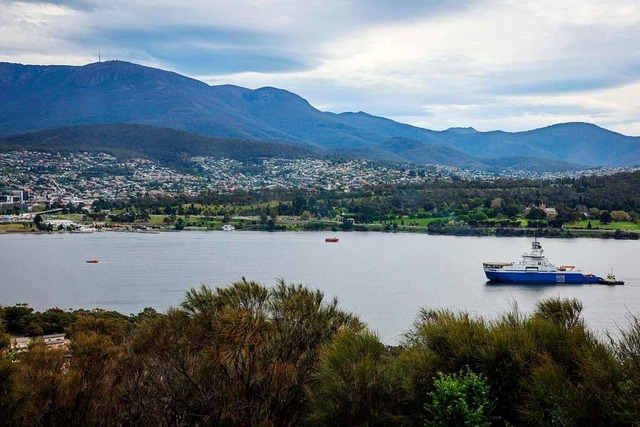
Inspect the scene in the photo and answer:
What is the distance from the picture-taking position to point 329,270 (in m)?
33.8

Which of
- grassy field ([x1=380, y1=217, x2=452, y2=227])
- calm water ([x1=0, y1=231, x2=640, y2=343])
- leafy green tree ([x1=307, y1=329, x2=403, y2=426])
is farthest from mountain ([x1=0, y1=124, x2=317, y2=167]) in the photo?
leafy green tree ([x1=307, y1=329, x2=403, y2=426])

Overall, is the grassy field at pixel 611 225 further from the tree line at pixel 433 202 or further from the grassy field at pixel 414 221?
the grassy field at pixel 414 221

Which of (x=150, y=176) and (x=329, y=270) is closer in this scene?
(x=329, y=270)

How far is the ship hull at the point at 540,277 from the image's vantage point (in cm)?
3216

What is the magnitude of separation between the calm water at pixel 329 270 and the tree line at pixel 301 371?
1051 cm

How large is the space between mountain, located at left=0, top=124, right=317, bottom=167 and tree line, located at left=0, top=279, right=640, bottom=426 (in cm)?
10346

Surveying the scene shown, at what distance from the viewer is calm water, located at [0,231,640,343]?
85.6 feet

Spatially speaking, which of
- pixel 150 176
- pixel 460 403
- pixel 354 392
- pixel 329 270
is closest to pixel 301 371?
pixel 354 392

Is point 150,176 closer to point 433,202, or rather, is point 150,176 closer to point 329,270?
point 433,202

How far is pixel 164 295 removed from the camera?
27.5 metres

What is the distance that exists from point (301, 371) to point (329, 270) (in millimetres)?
25301

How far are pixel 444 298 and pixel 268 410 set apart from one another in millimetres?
19890

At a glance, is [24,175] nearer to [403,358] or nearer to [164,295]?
[164,295]

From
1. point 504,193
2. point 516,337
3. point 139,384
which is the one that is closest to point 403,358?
point 516,337
